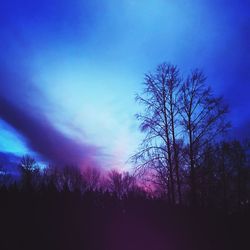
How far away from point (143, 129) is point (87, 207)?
13.2m

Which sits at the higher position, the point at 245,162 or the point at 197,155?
the point at 245,162

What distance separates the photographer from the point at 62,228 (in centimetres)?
725

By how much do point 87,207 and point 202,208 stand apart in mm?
7709

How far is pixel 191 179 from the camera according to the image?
67.1ft

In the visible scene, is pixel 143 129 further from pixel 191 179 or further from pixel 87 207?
pixel 87 207

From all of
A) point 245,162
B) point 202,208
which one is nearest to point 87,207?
point 202,208

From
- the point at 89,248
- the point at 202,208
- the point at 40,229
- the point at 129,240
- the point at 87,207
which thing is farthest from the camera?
the point at 202,208

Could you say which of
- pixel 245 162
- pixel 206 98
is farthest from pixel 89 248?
pixel 245 162

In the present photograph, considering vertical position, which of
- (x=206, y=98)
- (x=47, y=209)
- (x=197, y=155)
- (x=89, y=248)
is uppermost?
(x=206, y=98)

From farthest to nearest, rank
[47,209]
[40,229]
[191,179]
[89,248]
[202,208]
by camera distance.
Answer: [191,179]
[202,208]
[89,248]
[47,209]
[40,229]

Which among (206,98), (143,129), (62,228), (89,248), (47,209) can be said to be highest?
(206,98)

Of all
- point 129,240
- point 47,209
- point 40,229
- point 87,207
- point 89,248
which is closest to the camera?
point 40,229

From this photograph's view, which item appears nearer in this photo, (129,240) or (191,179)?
(129,240)

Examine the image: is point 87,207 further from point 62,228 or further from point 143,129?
point 143,129
